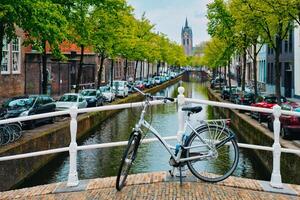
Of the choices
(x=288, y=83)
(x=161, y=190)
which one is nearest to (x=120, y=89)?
(x=288, y=83)

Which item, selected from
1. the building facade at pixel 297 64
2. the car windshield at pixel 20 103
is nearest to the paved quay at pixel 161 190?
the car windshield at pixel 20 103

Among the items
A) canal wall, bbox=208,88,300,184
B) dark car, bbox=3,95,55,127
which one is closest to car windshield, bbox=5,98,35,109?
dark car, bbox=3,95,55,127

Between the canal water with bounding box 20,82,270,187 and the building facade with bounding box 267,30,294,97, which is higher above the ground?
the building facade with bounding box 267,30,294,97

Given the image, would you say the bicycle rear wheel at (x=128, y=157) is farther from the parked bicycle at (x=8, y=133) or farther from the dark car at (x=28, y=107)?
the dark car at (x=28, y=107)

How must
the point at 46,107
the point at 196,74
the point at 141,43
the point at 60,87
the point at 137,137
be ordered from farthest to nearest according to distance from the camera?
1. the point at 196,74
2. the point at 141,43
3. the point at 60,87
4. the point at 46,107
5. the point at 137,137

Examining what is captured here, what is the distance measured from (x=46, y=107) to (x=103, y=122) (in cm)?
817

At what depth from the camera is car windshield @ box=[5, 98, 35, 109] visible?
18.3 meters

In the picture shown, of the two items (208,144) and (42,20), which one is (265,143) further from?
→ (208,144)

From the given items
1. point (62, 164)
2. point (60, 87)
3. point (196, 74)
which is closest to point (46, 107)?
point (62, 164)

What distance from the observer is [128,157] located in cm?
614

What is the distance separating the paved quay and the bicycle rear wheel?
127 millimetres

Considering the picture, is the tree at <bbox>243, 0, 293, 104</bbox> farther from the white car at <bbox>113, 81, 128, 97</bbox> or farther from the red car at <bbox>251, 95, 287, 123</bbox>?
the white car at <bbox>113, 81, 128, 97</bbox>

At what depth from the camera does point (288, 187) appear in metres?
6.38

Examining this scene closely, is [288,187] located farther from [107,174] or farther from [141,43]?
[141,43]
